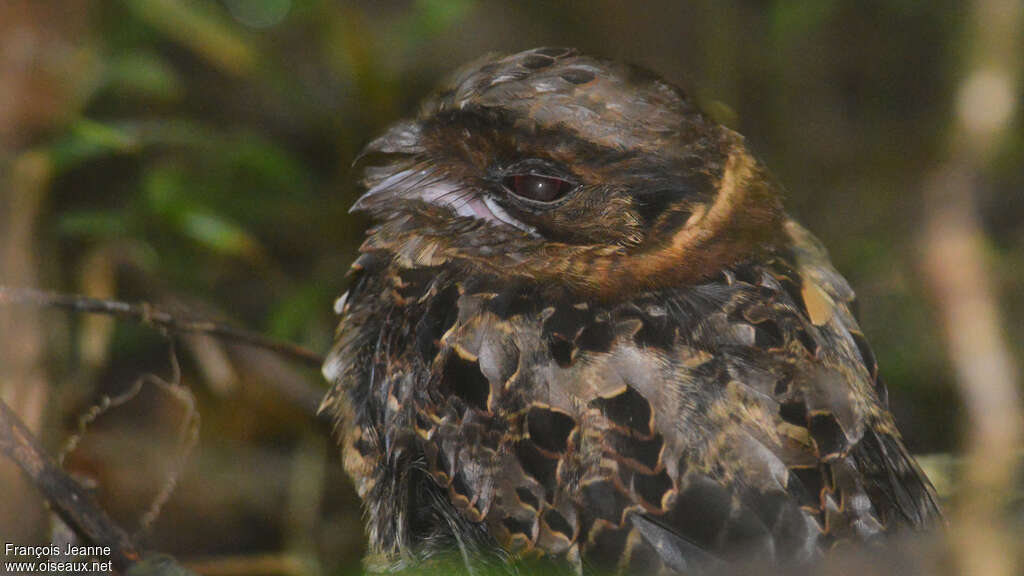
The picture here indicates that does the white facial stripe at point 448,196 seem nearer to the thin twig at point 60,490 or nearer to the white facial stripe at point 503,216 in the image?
the white facial stripe at point 503,216

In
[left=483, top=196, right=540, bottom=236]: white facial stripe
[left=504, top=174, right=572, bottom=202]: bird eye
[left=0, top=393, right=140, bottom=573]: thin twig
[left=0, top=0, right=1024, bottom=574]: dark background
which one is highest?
[left=504, top=174, right=572, bottom=202]: bird eye

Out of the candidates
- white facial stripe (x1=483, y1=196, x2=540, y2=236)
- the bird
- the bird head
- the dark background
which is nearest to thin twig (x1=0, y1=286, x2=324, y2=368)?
the bird

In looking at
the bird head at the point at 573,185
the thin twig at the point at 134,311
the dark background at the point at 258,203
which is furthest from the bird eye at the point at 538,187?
the dark background at the point at 258,203

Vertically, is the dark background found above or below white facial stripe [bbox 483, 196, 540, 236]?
below

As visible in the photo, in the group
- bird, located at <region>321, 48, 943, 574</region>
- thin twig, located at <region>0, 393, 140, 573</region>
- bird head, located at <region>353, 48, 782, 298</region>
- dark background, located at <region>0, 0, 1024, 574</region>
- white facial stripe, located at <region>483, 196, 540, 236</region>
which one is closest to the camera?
thin twig, located at <region>0, 393, 140, 573</region>

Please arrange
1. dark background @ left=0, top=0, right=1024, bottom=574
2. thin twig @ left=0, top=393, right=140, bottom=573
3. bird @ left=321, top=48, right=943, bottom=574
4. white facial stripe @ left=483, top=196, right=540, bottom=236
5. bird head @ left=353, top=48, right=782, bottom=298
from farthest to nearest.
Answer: dark background @ left=0, top=0, right=1024, bottom=574 < white facial stripe @ left=483, top=196, right=540, bottom=236 < bird head @ left=353, top=48, right=782, bottom=298 < bird @ left=321, top=48, right=943, bottom=574 < thin twig @ left=0, top=393, right=140, bottom=573

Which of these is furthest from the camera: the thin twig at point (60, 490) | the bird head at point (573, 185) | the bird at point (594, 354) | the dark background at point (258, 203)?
the dark background at point (258, 203)

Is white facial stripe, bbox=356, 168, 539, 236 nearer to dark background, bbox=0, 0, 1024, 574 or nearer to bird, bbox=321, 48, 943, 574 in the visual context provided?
bird, bbox=321, 48, 943, 574
